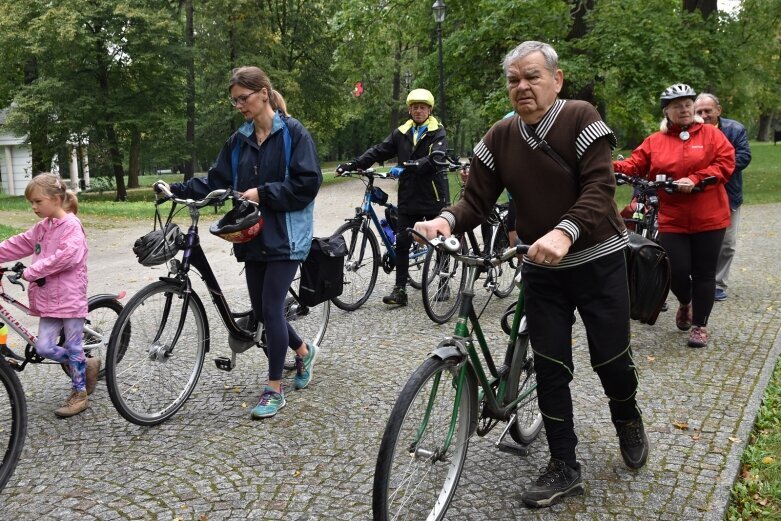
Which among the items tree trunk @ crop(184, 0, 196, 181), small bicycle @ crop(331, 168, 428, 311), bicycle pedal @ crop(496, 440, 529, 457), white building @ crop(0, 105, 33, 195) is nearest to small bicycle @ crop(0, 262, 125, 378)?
small bicycle @ crop(331, 168, 428, 311)

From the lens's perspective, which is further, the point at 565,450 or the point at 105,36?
the point at 105,36

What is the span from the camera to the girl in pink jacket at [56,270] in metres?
4.07

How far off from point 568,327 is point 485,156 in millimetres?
824

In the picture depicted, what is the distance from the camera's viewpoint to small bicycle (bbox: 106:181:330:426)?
3.95 metres

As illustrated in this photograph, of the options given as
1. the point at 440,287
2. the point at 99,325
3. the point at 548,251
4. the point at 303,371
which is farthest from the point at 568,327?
the point at 440,287

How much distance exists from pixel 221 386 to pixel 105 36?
25.5 metres

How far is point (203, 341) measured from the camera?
14.7 ft

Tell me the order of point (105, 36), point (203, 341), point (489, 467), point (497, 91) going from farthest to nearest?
1. point (105, 36)
2. point (497, 91)
3. point (203, 341)
4. point (489, 467)

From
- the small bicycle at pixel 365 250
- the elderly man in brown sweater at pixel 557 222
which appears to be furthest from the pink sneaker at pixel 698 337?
the elderly man in brown sweater at pixel 557 222

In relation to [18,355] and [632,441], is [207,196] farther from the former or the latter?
[632,441]

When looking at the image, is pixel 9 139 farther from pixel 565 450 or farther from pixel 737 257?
pixel 565 450

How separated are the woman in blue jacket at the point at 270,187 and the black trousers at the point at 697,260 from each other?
9.55 feet

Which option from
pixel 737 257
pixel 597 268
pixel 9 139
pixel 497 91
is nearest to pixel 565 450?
pixel 597 268

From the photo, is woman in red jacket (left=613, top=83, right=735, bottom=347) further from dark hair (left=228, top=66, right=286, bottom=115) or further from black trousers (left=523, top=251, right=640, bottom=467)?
dark hair (left=228, top=66, right=286, bottom=115)
